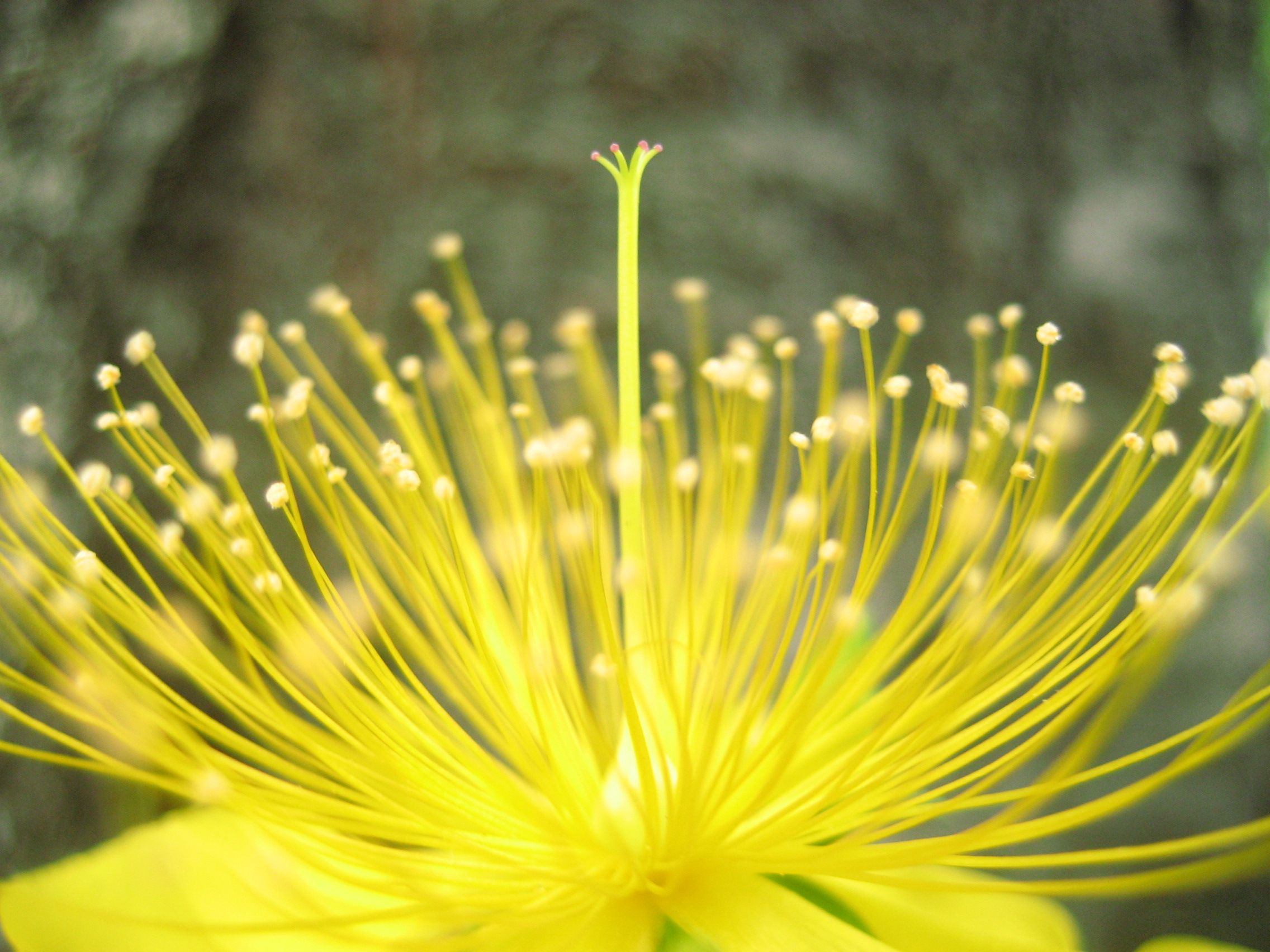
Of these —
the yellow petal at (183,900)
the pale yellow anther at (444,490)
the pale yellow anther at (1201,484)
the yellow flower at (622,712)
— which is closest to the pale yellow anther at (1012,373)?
the yellow flower at (622,712)

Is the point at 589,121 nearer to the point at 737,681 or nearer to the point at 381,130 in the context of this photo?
the point at 381,130

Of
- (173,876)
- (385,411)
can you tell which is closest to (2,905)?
(173,876)

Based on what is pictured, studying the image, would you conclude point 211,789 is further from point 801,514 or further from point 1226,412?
point 1226,412

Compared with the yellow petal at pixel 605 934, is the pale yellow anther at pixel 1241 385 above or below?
above

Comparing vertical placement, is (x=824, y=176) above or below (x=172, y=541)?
above

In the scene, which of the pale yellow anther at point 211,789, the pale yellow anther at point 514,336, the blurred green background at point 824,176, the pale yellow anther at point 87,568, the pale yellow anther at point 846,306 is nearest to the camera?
the pale yellow anther at point 211,789

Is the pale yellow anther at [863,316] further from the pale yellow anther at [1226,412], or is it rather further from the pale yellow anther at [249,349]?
the pale yellow anther at [249,349]

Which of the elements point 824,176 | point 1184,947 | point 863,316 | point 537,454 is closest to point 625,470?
point 537,454
